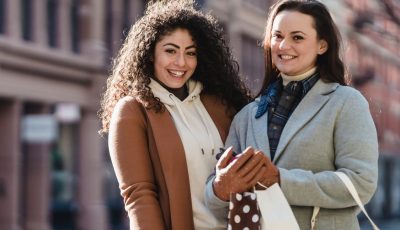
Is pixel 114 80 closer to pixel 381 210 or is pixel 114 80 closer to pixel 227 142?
pixel 227 142

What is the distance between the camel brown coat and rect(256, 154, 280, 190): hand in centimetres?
52

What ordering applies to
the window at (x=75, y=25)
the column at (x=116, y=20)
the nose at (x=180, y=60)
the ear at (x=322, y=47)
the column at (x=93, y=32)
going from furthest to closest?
the column at (x=116, y=20) < the column at (x=93, y=32) < the window at (x=75, y=25) < the nose at (x=180, y=60) < the ear at (x=322, y=47)

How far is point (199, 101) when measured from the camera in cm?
410

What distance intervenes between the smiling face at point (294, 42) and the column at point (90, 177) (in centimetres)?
2196

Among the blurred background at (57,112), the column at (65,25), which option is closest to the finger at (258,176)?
the blurred background at (57,112)

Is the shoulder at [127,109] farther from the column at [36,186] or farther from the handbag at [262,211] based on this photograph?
the column at [36,186]

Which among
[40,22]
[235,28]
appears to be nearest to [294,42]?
[40,22]

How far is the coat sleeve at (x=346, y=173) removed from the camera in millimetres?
3373

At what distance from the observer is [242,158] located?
3289 mm

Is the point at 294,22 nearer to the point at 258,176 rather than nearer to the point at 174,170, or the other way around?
the point at 258,176

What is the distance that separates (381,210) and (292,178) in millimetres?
52534

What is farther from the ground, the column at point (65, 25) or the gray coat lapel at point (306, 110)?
the column at point (65, 25)

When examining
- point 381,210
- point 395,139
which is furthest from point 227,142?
point 395,139

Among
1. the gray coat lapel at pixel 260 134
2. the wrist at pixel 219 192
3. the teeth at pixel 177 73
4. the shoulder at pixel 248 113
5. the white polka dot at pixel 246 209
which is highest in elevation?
the teeth at pixel 177 73
